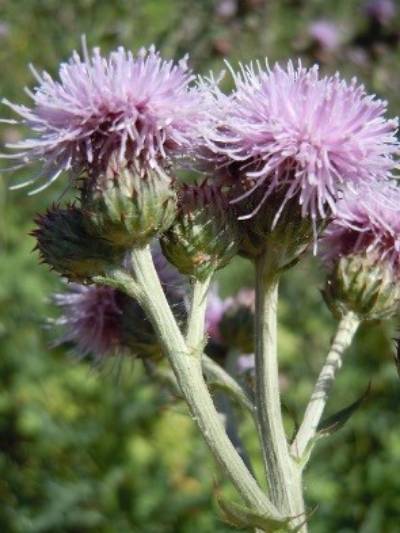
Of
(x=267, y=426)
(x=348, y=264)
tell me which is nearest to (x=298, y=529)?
(x=267, y=426)

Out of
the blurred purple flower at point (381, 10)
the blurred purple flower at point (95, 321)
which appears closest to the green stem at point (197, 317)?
the blurred purple flower at point (95, 321)

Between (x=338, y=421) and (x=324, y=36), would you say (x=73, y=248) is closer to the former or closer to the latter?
(x=338, y=421)

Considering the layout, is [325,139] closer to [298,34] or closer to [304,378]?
[304,378]

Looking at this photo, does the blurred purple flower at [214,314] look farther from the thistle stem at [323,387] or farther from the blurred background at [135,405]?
the thistle stem at [323,387]

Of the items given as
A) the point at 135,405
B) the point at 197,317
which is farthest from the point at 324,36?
the point at 197,317

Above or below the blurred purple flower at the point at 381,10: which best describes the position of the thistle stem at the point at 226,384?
below
